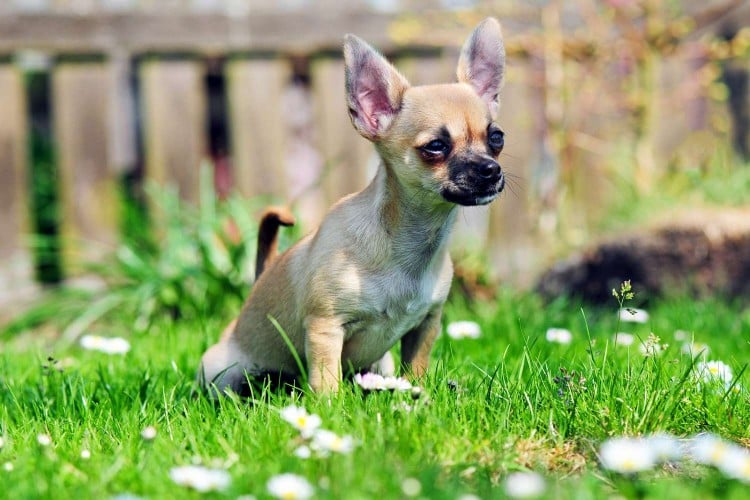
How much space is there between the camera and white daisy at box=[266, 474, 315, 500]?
173 cm

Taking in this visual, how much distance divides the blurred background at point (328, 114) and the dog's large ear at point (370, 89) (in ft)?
8.23

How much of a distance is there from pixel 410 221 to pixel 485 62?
2.32 ft

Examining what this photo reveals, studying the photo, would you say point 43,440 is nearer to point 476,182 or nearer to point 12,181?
point 476,182

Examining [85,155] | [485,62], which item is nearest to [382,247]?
[485,62]

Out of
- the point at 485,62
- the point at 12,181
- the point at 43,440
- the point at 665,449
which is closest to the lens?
the point at 665,449

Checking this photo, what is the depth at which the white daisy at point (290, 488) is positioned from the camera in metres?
1.73

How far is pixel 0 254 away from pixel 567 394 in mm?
4339

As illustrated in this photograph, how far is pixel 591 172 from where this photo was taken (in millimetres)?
6215

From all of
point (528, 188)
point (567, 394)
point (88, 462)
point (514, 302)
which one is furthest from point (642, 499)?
point (528, 188)

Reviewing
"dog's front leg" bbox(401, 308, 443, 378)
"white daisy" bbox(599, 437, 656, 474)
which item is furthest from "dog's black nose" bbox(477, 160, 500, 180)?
"white daisy" bbox(599, 437, 656, 474)

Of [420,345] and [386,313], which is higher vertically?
[386,313]

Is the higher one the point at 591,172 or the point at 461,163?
the point at 461,163

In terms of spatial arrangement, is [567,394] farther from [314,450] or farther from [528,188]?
[528,188]

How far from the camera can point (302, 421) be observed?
217 centimetres
